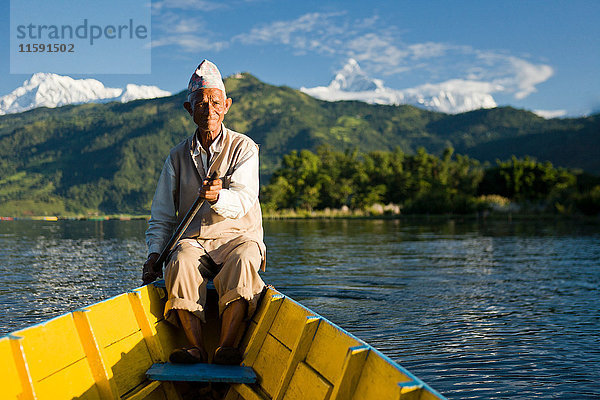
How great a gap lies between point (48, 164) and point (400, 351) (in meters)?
187

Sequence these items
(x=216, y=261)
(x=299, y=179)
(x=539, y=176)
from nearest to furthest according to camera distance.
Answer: (x=216, y=261) < (x=539, y=176) < (x=299, y=179)

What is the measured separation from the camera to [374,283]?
37.0ft

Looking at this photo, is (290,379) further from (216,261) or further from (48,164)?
(48,164)

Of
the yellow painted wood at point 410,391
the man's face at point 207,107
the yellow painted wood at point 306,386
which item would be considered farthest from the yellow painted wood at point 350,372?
the man's face at point 207,107

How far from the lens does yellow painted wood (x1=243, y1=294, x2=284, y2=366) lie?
3834 mm

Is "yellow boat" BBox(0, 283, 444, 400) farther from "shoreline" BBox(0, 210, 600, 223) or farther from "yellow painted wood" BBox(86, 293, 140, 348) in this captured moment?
"shoreline" BBox(0, 210, 600, 223)

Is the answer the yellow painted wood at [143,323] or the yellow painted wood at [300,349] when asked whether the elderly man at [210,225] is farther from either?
the yellow painted wood at [300,349]

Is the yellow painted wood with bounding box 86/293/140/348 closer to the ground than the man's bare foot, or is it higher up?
higher up

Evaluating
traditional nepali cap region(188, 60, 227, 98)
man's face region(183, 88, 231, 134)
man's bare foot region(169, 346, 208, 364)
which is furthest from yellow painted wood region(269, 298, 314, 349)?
traditional nepali cap region(188, 60, 227, 98)

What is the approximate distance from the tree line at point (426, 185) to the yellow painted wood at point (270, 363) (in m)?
40.8

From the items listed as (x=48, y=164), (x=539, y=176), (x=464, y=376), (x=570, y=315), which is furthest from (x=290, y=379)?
(x=48, y=164)

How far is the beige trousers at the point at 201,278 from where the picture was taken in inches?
146

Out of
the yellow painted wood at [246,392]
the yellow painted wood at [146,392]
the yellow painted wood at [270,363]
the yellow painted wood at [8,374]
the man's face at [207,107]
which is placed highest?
the man's face at [207,107]

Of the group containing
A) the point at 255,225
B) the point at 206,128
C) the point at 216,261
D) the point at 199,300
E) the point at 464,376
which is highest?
the point at 206,128
